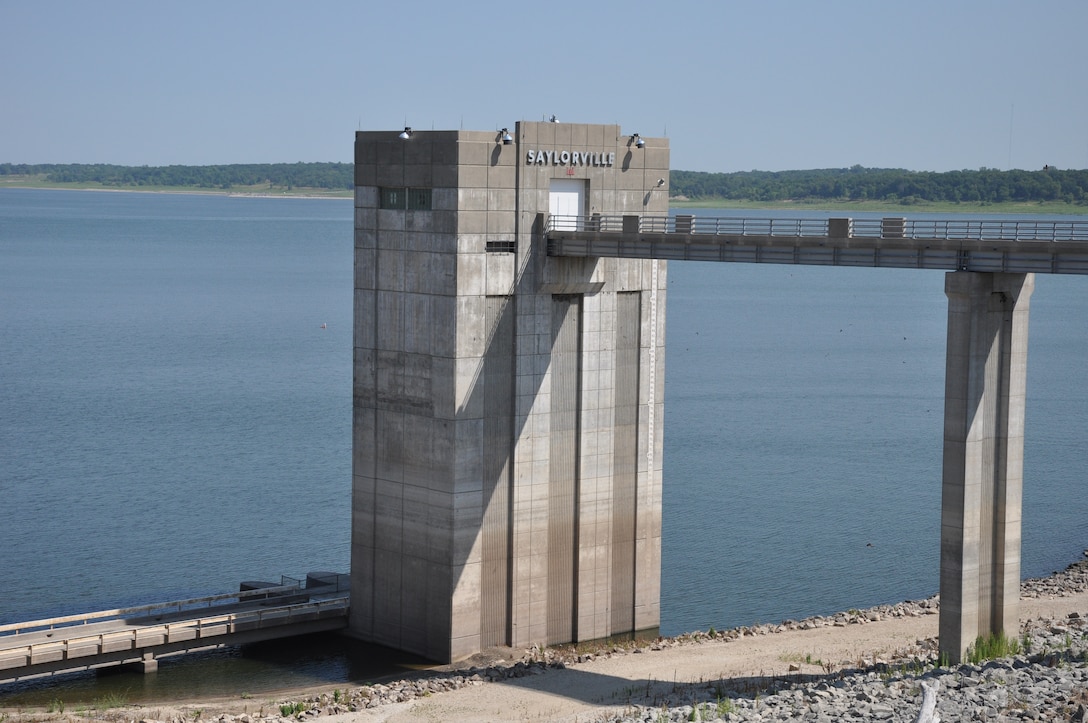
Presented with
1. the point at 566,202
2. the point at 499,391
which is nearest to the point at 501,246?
the point at 566,202

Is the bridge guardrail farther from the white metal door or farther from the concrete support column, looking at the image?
the concrete support column

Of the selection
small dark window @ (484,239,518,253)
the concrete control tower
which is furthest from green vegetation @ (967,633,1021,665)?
small dark window @ (484,239,518,253)

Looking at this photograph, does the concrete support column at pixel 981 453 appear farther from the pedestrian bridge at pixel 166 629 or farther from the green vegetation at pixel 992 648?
the pedestrian bridge at pixel 166 629

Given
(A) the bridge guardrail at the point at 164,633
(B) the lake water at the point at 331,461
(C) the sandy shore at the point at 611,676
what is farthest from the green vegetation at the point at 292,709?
(A) the bridge guardrail at the point at 164,633

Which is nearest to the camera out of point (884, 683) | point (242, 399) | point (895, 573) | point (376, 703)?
point (884, 683)

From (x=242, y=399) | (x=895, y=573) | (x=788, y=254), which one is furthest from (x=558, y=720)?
(x=242, y=399)

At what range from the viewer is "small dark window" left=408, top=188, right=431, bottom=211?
45.1 metres

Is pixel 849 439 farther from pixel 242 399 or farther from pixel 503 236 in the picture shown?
pixel 503 236

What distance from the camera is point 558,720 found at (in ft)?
127

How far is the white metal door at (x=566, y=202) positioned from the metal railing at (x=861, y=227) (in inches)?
1.4

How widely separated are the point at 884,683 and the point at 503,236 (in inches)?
642

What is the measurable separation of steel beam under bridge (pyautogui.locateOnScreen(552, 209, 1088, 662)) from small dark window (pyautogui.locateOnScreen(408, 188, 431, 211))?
35.9 ft

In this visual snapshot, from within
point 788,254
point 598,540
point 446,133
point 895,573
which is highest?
point 446,133

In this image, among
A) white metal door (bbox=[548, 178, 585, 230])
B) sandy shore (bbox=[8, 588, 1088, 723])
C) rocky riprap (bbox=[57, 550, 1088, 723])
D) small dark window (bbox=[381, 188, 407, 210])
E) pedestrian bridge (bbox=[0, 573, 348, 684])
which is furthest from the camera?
white metal door (bbox=[548, 178, 585, 230])
